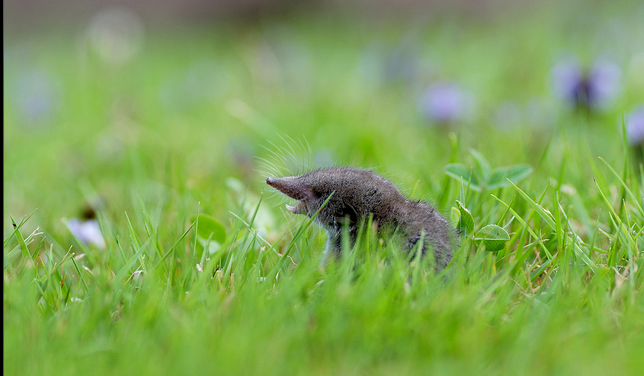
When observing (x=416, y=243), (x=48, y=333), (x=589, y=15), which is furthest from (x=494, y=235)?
(x=589, y=15)

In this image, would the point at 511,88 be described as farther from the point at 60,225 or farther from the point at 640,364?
the point at 640,364

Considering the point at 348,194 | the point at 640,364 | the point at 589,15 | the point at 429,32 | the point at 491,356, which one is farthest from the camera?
the point at 429,32

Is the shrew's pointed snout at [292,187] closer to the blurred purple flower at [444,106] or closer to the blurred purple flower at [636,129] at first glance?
the blurred purple flower at [636,129]

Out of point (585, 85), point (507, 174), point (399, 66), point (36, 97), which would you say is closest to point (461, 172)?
point (507, 174)

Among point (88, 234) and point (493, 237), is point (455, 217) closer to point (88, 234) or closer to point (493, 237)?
point (493, 237)

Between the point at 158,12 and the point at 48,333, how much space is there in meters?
11.8

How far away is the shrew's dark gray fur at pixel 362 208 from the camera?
218cm

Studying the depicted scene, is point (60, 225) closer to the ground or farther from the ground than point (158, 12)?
closer to the ground

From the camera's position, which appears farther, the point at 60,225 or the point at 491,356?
the point at 60,225

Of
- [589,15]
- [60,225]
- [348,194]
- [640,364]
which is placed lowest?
[60,225]

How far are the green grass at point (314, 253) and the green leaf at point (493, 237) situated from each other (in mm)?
31

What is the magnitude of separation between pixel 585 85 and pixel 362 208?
7.86 feet

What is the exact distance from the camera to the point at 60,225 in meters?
3.13

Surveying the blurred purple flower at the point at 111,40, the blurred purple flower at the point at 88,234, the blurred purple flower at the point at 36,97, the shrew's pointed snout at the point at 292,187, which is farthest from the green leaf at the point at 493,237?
the blurred purple flower at the point at 111,40
